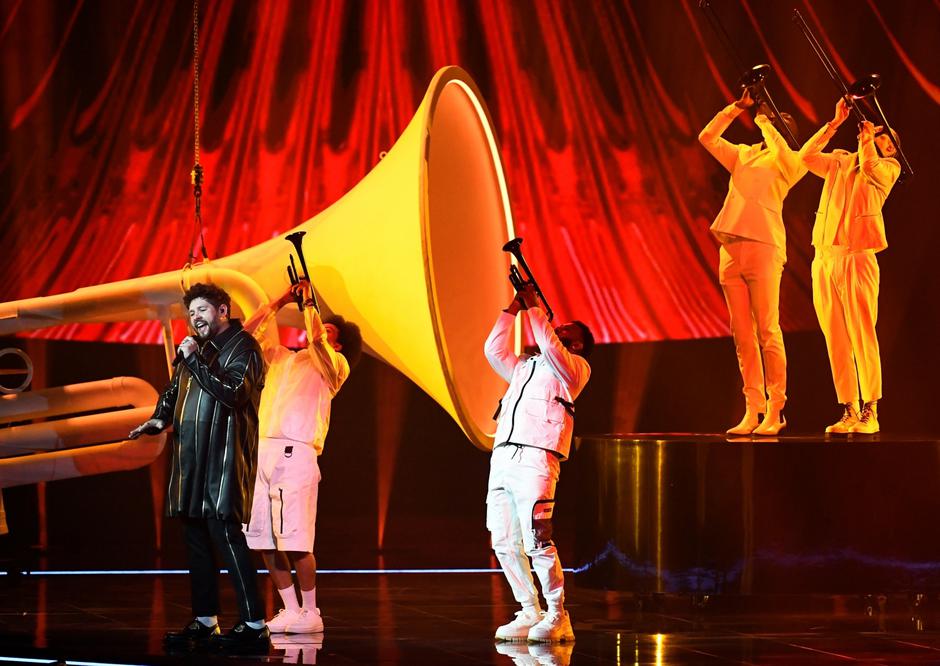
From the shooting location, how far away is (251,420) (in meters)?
4.41

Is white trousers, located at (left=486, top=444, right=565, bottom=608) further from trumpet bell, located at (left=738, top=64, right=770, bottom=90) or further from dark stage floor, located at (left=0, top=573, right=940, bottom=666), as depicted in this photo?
trumpet bell, located at (left=738, top=64, right=770, bottom=90)

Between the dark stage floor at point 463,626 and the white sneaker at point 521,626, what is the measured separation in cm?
6

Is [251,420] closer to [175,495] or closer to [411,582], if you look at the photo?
[175,495]

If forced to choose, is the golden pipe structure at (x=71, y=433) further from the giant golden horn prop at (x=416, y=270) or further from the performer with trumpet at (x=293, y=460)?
the performer with trumpet at (x=293, y=460)

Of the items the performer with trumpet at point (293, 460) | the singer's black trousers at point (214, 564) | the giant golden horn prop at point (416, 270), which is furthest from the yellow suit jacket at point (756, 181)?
the singer's black trousers at point (214, 564)

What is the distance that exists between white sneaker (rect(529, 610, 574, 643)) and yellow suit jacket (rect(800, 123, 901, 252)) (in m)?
2.32

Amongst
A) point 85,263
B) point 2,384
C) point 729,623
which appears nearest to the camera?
point 729,623

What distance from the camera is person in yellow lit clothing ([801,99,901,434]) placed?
6016 millimetres

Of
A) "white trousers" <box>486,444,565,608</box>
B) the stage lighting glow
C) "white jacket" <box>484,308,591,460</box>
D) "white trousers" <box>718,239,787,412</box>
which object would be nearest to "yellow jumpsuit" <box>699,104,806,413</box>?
"white trousers" <box>718,239,787,412</box>

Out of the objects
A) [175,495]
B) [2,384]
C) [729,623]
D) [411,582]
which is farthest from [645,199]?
[175,495]

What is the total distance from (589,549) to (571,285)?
2.47m

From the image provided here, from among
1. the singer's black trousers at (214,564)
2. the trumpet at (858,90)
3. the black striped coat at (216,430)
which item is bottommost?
the singer's black trousers at (214,564)

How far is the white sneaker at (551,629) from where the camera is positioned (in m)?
4.75

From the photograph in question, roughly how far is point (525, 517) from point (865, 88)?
260cm
